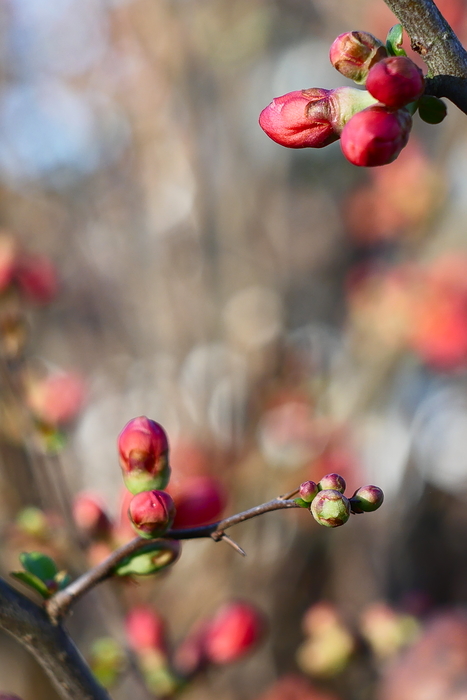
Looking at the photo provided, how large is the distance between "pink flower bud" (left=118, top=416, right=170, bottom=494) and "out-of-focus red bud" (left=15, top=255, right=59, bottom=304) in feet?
2.63

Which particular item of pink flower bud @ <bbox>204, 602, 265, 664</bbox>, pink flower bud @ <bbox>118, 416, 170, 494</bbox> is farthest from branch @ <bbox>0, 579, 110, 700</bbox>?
pink flower bud @ <bbox>204, 602, 265, 664</bbox>

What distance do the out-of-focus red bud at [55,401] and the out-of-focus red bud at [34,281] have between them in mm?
189

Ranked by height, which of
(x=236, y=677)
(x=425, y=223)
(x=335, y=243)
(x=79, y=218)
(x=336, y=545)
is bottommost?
(x=236, y=677)

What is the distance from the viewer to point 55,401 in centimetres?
112

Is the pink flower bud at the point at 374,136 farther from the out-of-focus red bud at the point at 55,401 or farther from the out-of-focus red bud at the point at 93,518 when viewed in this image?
the out-of-focus red bud at the point at 55,401

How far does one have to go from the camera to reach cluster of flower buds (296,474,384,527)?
0.37 meters

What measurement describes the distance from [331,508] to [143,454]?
7.4 inches

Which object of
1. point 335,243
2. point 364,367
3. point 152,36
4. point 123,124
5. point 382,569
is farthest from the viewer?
point 335,243

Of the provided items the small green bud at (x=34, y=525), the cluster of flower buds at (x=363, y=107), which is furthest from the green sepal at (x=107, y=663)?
the cluster of flower buds at (x=363, y=107)

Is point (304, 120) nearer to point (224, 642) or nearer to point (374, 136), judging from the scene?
point (374, 136)

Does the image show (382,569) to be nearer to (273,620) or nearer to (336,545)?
(336,545)

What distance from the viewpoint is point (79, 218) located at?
267 centimetres

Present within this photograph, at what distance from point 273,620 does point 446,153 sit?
1655 mm

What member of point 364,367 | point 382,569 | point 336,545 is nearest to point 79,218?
point 364,367
